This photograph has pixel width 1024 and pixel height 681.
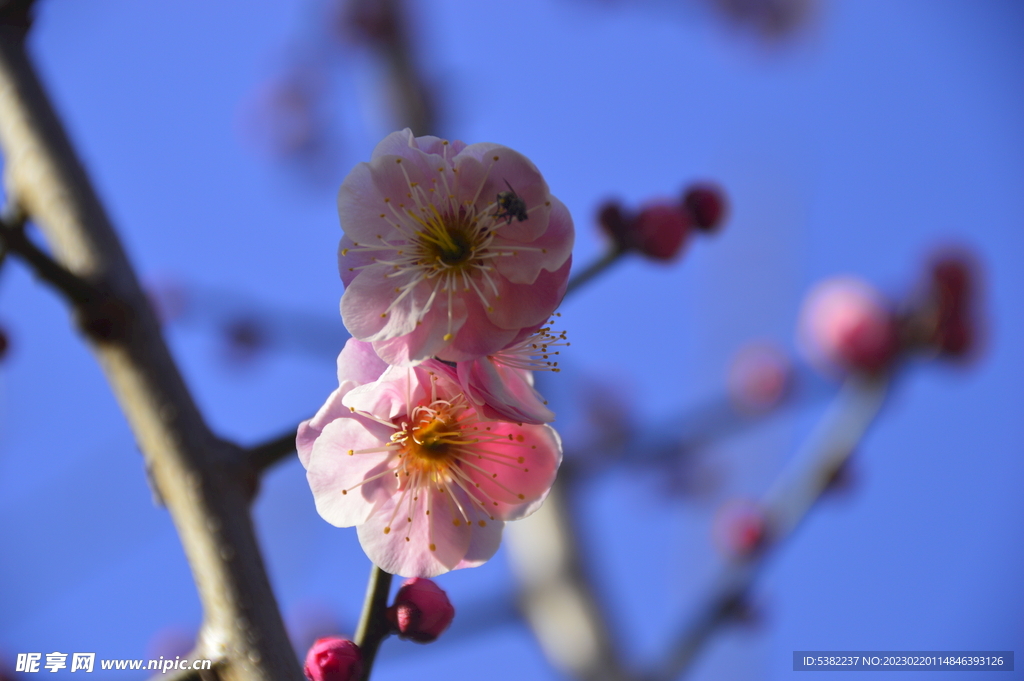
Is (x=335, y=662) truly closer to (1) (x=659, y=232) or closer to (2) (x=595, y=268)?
(2) (x=595, y=268)

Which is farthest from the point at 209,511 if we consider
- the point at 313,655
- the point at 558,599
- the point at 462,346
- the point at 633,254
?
the point at 558,599

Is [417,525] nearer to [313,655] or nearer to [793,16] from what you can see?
[313,655]

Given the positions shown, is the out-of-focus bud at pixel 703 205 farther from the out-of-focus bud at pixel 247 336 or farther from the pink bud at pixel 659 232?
the out-of-focus bud at pixel 247 336

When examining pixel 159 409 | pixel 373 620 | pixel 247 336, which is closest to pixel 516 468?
pixel 373 620

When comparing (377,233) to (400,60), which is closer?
(377,233)

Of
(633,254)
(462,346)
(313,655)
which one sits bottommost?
(313,655)

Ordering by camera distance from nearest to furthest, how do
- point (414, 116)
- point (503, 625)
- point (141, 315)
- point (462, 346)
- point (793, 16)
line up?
point (462, 346) < point (141, 315) < point (503, 625) < point (414, 116) < point (793, 16)
